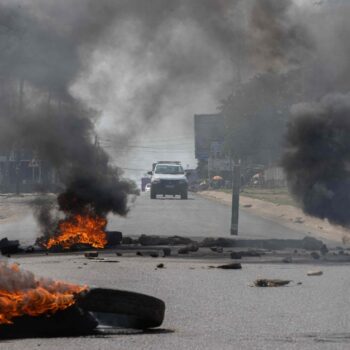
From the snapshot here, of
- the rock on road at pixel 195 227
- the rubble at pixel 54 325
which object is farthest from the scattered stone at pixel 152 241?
the rubble at pixel 54 325

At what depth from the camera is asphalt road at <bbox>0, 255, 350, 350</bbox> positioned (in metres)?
8.84

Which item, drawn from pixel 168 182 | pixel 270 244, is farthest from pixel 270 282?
pixel 168 182

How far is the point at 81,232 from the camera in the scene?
73.2 ft

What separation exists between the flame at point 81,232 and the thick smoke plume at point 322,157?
14.0 feet

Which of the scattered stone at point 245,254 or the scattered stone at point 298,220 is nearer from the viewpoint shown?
the scattered stone at point 245,254

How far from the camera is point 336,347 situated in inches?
338

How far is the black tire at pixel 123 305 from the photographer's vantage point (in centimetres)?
949

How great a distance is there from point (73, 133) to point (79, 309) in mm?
17467

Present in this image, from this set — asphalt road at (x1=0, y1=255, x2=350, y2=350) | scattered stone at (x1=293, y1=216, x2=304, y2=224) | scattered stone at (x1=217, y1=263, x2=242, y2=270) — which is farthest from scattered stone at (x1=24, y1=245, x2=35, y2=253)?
scattered stone at (x1=293, y1=216, x2=304, y2=224)

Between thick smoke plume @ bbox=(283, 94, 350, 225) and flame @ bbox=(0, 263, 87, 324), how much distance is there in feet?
40.9

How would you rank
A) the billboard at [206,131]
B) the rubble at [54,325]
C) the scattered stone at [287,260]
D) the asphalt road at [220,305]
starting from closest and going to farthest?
the asphalt road at [220,305]
the rubble at [54,325]
the scattered stone at [287,260]
the billboard at [206,131]

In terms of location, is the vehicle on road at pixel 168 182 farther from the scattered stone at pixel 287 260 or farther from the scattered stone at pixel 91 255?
the scattered stone at pixel 287 260

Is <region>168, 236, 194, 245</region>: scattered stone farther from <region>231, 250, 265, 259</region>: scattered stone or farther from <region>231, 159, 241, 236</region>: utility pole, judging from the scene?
<region>231, 159, 241, 236</region>: utility pole

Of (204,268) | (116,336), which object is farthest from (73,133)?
(116,336)
